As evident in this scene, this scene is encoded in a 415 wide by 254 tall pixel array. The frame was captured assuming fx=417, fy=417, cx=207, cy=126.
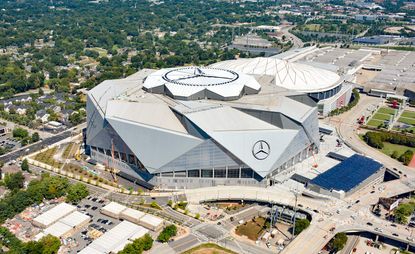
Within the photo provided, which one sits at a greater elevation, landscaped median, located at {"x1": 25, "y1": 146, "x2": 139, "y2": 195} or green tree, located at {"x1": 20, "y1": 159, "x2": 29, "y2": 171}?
green tree, located at {"x1": 20, "y1": 159, "x2": 29, "y2": 171}

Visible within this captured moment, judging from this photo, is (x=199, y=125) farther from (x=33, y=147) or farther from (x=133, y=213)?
(x=33, y=147)

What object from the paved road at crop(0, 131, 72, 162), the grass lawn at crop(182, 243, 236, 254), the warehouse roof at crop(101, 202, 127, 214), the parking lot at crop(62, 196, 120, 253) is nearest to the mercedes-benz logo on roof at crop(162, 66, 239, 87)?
the warehouse roof at crop(101, 202, 127, 214)

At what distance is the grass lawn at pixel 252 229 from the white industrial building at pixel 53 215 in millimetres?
35973

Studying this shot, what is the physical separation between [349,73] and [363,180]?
318 ft

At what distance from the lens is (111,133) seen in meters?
103

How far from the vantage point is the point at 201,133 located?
9462 centimetres

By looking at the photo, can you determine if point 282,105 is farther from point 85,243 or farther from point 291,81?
point 85,243

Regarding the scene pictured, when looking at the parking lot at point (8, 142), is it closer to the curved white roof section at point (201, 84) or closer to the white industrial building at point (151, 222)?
the curved white roof section at point (201, 84)

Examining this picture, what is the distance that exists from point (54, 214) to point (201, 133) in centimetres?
3575

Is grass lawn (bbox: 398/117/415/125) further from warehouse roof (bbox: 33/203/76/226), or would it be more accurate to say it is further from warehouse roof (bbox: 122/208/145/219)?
warehouse roof (bbox: 33/203/76/226)

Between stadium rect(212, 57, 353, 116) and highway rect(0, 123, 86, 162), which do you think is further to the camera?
stadium rect(212, 57, 353, 116)

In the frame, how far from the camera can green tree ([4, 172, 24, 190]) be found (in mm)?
98750

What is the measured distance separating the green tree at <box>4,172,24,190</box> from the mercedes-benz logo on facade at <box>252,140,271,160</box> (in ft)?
184

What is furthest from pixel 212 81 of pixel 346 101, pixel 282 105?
pixel 346 101
